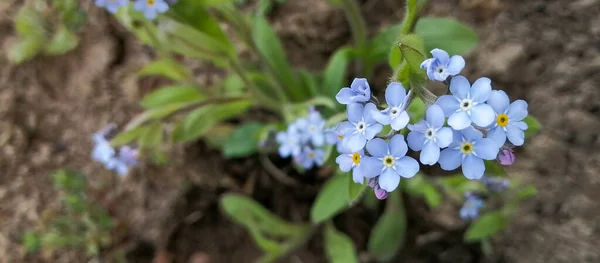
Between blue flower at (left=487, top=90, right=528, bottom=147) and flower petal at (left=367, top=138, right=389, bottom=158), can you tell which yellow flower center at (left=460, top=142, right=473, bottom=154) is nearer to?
blue flower at (left=487, top=90, right=528, bottom=147)

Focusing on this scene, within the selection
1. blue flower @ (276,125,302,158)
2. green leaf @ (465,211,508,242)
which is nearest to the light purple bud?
blue flower @ (276,125,302,158)

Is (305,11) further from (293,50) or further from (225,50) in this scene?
(225,50)

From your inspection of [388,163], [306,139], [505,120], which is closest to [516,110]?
[505,120]

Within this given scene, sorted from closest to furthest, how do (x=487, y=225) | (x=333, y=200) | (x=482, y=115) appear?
(x=482, y=115)
(x=333, y=200)
(x=487, y=225)

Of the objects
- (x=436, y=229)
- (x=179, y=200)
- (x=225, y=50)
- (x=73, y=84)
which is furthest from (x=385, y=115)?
(x=73, y=84)

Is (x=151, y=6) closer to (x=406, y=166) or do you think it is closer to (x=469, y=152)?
(x=406, y=166)
